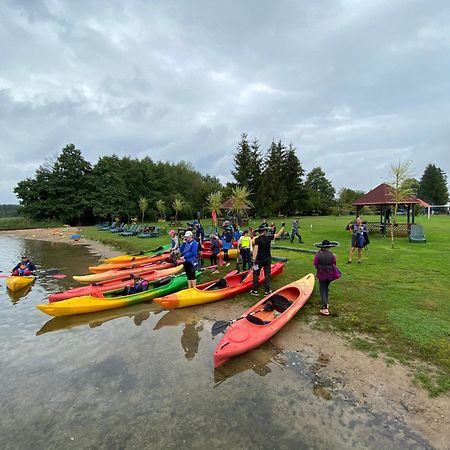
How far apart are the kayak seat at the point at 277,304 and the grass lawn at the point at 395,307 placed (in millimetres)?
511

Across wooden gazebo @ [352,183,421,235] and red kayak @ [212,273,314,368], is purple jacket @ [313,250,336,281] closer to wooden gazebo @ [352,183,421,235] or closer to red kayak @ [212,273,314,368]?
red kayak @ [212,273,314,368]

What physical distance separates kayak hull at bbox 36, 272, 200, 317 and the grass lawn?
291cm

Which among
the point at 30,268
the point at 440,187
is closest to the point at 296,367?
the point at 30,268

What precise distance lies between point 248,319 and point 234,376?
1.38 metres

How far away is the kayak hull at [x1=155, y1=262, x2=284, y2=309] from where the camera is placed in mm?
8844

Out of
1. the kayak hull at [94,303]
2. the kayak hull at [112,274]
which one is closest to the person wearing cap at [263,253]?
the kayak hull at [94,303]

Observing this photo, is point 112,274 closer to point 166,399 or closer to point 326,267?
point 166,399

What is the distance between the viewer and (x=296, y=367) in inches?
223

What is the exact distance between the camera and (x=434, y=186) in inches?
2958

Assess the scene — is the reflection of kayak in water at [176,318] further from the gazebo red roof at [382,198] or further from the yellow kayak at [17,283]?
the gazebo red roof at [382,198]

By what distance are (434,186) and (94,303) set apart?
88747 mm

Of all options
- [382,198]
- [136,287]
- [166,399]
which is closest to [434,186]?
[382,198]

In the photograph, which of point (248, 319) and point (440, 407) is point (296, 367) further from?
point (440, 407)

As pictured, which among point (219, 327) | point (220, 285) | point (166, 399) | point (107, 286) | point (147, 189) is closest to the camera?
point (166, 399)
